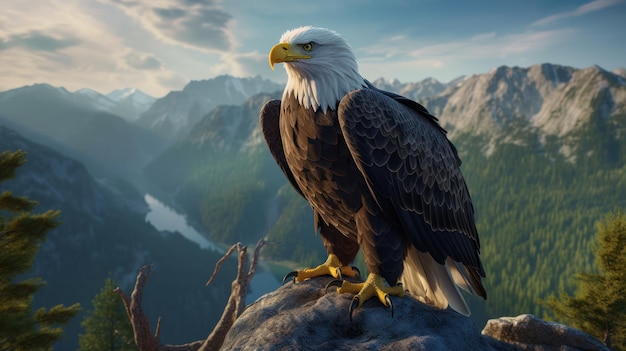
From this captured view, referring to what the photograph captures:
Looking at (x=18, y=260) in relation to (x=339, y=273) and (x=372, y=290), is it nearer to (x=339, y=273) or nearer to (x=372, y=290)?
(x=339, y=273)

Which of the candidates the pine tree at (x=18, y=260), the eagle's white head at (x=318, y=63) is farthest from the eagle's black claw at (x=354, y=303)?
the pine tree at (x=18, y=260)

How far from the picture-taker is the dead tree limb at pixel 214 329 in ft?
28.2

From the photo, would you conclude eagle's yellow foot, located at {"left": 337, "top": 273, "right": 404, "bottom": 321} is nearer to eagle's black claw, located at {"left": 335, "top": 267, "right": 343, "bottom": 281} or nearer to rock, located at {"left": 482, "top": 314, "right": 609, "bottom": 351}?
eagle's black claw, located at {"left": 335, "top": 267, "right": 343, "bottom": 281}

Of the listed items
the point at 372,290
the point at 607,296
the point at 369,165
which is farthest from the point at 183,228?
the point at 369,165

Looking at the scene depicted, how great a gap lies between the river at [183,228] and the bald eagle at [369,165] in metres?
81.3

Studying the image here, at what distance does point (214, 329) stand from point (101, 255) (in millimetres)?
93282

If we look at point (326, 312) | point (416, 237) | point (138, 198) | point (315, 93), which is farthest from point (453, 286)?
point (138, 198)

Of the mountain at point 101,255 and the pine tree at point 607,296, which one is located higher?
the pine tree at point 607,296

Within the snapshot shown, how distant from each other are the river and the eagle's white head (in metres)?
82.2

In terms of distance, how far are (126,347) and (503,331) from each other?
751 inches

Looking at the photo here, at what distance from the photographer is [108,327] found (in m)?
19.2

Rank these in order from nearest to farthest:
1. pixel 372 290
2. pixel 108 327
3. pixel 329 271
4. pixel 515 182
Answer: pixel 372 290 → pixel 329 271 → pixel 108 327 → pixel 515 182

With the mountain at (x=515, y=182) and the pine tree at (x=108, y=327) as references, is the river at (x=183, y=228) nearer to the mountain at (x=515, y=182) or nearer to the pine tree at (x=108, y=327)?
the mountain at (x=515, y=182)

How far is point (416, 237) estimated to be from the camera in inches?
184
